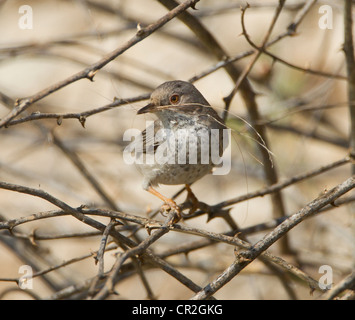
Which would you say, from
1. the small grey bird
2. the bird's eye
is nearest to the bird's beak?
the small grey bird

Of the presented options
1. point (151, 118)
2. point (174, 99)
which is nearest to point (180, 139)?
point (174, 99)

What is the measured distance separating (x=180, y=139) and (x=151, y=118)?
0.76m

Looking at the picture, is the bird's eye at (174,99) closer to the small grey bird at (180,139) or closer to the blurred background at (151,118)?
the small grey bird at (180,139)

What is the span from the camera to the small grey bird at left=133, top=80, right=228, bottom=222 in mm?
3617

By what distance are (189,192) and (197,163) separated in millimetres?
585

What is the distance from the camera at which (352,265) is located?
4586 millimetres

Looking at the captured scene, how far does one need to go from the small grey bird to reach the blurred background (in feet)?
0.80

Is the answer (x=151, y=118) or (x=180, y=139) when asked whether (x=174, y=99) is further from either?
(x=151, y=118)

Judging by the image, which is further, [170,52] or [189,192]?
[170,52]

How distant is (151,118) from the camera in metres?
4.36

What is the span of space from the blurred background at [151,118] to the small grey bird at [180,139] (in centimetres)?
24

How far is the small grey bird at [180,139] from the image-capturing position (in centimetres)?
362
